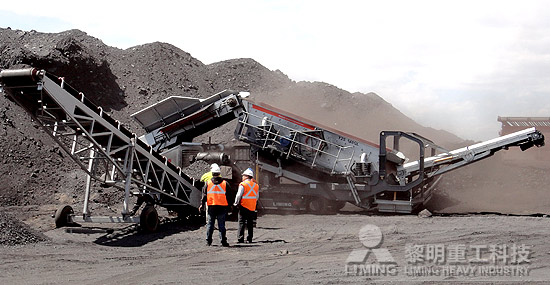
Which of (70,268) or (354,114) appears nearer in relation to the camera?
(70,268)

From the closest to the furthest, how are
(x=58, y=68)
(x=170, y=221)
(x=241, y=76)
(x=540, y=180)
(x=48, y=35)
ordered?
1. (x=170, y=221)
2. (x=540, y=180)
3. (x=58, y=68)
4. (x=48, y=35)
5. (x=241, y=76)

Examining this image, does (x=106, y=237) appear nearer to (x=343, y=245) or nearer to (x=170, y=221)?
(x=170, y=221)

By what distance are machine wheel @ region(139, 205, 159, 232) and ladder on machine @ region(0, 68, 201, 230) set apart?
0.02 m

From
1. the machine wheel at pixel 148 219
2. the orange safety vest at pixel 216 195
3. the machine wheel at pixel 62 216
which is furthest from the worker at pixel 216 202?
the machine wheel at pixel 62 216

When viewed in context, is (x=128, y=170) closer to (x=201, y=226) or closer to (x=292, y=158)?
(x=201, y=226)

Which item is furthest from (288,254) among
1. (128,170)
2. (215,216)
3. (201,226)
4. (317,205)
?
(317,205)

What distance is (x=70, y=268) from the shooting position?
9.84 meters

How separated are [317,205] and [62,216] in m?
6.92

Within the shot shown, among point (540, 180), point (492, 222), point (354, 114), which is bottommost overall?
point (492, 222)

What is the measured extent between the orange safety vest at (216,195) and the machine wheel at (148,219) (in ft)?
7.99

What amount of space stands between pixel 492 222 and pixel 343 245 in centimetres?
461

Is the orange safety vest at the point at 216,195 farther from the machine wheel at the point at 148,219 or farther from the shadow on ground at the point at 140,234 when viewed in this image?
the machine wheel at the point at 148,219

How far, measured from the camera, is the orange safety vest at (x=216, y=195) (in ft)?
39.7

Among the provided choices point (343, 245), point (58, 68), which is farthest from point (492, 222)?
point (58, 68)
